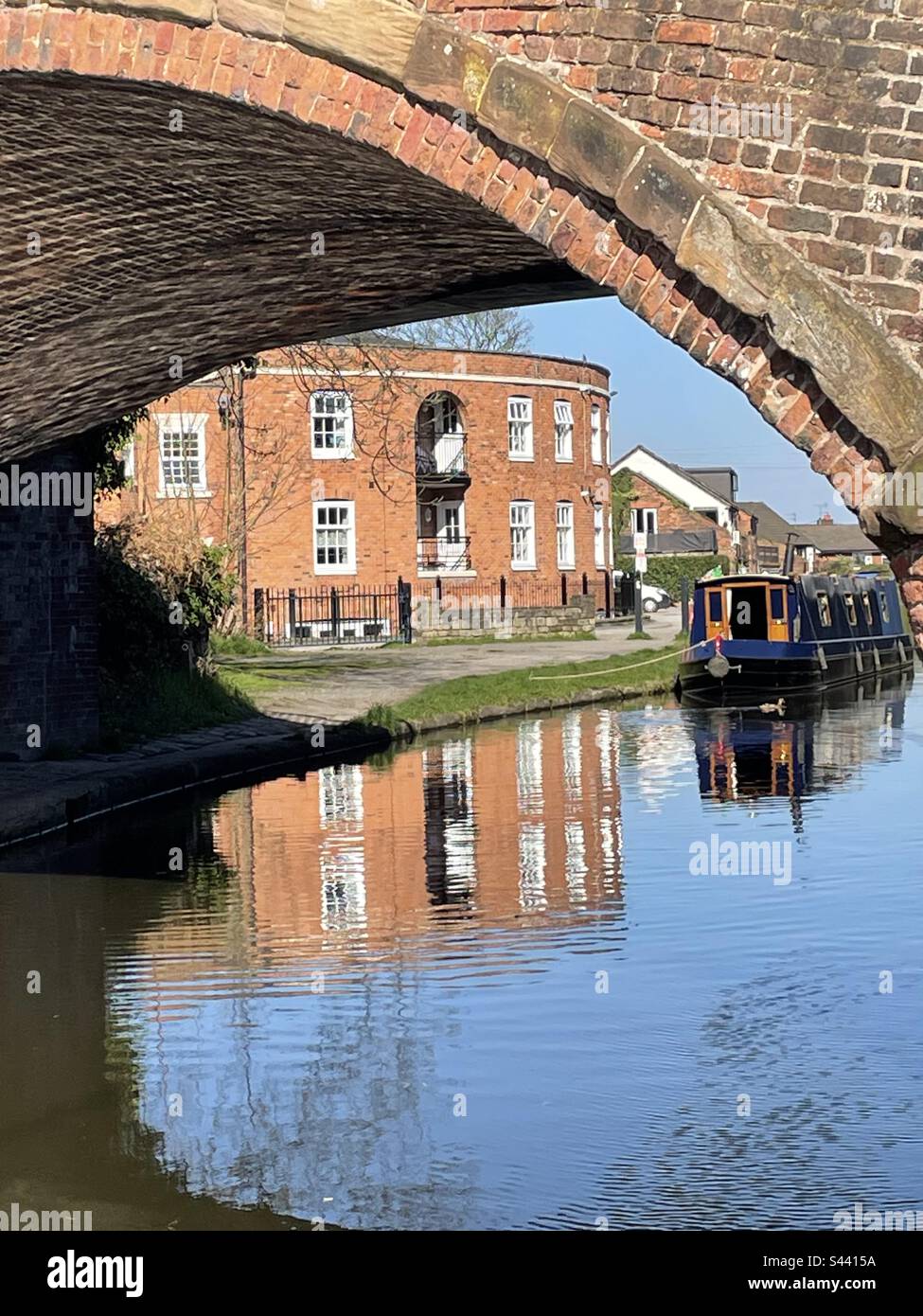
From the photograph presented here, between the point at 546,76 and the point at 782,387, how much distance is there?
129 cm

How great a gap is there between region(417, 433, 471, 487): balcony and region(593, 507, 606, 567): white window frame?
566 centimetres

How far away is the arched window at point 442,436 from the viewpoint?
43.0 metres

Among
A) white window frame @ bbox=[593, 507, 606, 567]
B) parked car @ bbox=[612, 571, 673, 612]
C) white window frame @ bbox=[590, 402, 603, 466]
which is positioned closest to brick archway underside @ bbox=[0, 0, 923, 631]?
white window frame @ bbox=[590, 402, 603, 466]

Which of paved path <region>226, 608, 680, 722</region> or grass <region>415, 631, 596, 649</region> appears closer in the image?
paved path <region>226, 608, 680, 722</region>

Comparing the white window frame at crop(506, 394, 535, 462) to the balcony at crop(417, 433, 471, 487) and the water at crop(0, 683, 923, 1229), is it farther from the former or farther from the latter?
the water at crop(0, 683, 923, 1229)

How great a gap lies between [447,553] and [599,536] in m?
6.82

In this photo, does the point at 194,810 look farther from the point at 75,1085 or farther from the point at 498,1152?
the point at 498,1152

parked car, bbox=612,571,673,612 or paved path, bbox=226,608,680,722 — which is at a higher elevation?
parked car, bbox=612,571,673,612

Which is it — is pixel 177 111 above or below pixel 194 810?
above

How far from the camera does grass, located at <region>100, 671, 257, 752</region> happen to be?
17.5 meters

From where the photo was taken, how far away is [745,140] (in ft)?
19.2

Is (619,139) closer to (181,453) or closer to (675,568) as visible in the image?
(181,453)
